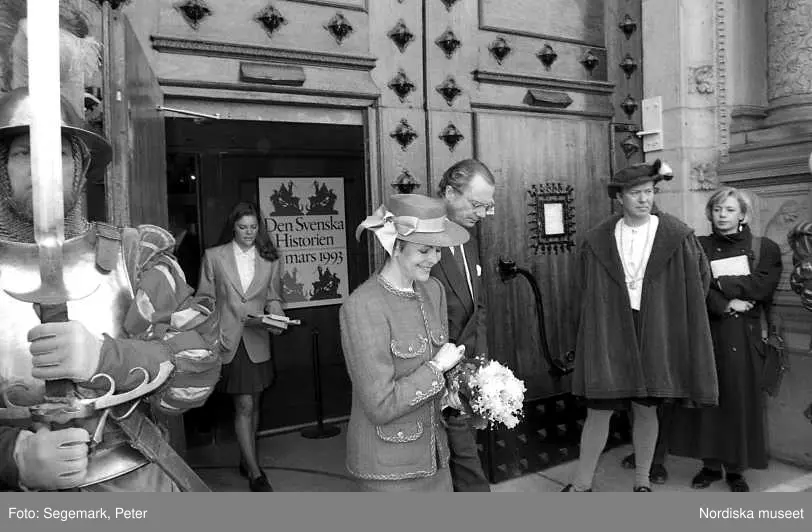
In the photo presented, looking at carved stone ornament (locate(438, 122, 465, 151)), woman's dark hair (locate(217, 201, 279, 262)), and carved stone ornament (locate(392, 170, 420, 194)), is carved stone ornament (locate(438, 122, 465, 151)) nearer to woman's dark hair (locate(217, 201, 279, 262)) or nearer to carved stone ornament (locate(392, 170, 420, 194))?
carved stone ornament (locate(392, 170, 420, 194))

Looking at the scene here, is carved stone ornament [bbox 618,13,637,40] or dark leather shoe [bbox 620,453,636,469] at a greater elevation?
carved stone ornament [bbox 618,13,637,40]

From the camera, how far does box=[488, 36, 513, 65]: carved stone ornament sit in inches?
166

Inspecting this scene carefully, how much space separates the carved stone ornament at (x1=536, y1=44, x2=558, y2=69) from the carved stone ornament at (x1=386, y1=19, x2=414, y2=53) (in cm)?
103

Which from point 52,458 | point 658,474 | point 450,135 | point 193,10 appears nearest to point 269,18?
point 193,10

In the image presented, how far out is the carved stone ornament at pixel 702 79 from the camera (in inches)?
189

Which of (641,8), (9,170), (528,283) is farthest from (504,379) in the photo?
(641,8)

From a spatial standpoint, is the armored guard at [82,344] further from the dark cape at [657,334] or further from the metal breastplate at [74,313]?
the dark cape at [657,334]

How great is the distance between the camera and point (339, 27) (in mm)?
3670

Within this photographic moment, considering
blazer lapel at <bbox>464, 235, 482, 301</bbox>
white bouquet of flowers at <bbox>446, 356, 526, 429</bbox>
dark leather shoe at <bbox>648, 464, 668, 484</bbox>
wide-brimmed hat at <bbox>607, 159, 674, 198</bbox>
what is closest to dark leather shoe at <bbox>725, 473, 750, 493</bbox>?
dark leather shoe at <bbox>648, 464, 668, 484</bbox>

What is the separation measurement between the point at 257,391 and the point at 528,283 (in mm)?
1957

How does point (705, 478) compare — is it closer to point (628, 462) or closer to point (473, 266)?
point (628, 462)

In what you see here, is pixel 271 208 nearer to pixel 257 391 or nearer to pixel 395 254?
pixel 257 391

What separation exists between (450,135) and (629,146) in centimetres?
160

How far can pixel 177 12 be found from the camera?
128 inches
